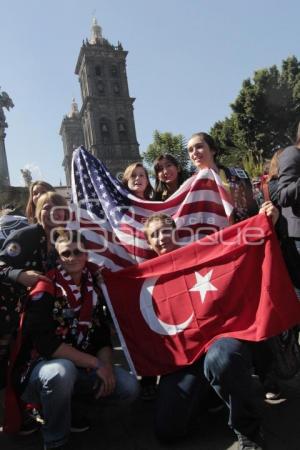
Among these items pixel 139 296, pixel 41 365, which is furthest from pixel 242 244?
pixel 41 365

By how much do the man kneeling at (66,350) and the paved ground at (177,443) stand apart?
0.60ft

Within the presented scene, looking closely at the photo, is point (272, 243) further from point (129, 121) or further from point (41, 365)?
point (129, 121)

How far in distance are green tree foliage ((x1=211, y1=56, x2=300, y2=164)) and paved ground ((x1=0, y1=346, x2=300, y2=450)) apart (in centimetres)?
3377

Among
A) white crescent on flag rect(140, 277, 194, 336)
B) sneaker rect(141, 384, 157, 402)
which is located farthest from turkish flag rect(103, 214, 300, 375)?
sneaker rect(141, 384, 157, 402)

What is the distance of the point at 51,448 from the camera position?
9.71 ft

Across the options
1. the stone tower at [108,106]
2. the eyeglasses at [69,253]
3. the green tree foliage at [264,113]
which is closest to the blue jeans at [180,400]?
the eyeglasses at [69,253]

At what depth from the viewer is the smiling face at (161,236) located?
3.63 metres

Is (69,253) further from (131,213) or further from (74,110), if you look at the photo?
(74,110)

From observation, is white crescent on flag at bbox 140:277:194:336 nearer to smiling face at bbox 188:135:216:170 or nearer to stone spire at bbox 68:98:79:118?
smiling face at bbox 188:135:216:170

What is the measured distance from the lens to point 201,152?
4.32 meters

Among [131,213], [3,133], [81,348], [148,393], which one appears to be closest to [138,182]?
[131,213]

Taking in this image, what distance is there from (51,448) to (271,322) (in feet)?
5.47

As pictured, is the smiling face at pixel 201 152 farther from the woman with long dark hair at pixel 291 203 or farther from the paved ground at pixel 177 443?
the paved ground at pixel 177 443

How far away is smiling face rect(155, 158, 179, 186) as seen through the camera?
4.64 meters
